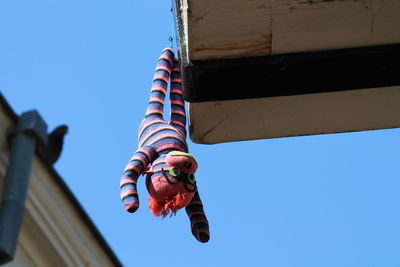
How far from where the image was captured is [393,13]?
6.40 meters

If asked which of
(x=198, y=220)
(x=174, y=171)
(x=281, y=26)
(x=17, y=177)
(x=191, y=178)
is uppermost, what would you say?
(x=17, y=177)

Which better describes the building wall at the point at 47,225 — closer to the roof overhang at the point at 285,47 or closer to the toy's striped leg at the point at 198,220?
the roof overhang at the point at 285,47

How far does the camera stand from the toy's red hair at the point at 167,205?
293 inches

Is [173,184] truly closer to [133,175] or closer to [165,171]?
[165,171]

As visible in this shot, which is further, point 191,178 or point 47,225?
point 191,178

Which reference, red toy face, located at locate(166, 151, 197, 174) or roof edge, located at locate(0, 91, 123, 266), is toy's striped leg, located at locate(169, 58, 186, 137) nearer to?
red toy face, located at locate(166, 151, 197, 174)

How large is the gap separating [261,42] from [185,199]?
1492 millimetres

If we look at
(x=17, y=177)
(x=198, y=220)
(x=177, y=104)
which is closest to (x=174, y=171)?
(x=198, y=220)

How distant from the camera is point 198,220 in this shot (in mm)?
7641

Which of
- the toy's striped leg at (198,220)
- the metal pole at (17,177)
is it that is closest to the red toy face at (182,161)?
the toy's striped leg at (198,220)

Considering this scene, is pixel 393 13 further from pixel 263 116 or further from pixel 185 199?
pixel 185 199

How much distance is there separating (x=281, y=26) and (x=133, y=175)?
1.65 meters

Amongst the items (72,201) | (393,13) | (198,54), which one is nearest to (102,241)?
(72,201)

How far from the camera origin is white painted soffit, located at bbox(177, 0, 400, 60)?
6.30 m
